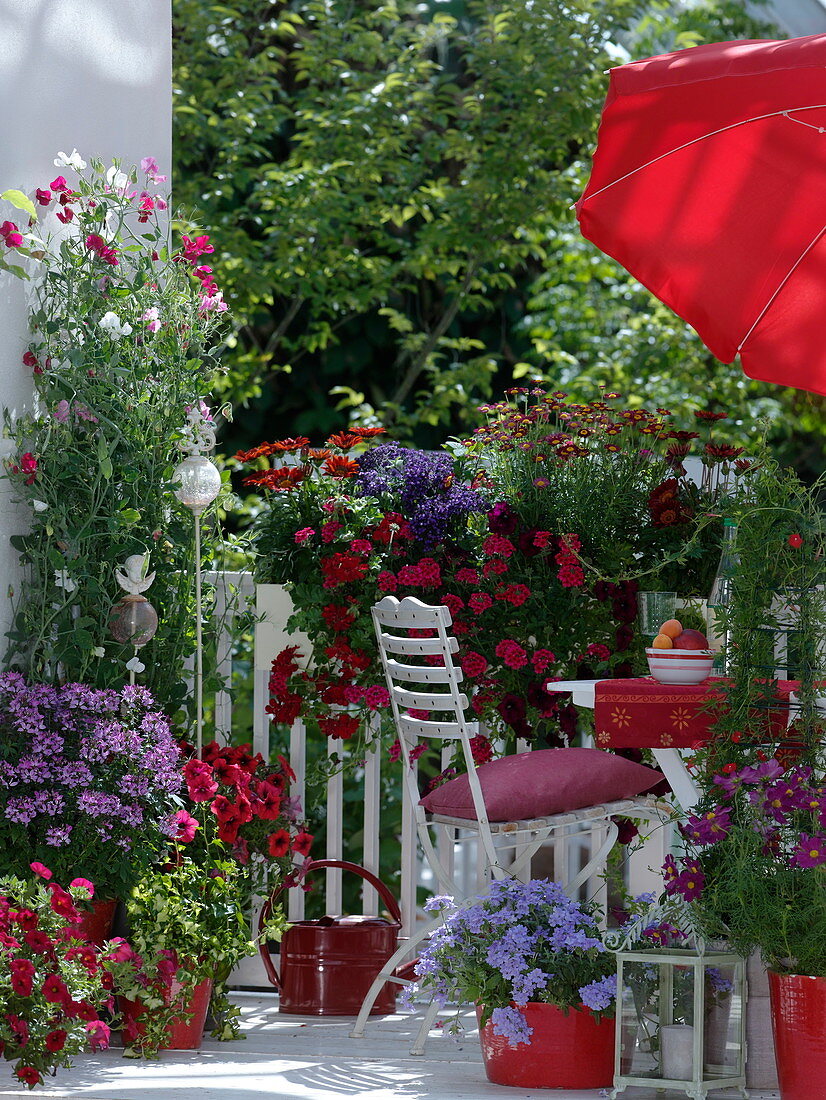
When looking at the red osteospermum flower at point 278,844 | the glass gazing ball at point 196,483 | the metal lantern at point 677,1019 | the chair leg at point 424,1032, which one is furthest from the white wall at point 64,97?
the metal lantern at point 677,1019

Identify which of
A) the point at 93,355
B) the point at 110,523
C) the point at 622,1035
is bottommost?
the point at 622,1035

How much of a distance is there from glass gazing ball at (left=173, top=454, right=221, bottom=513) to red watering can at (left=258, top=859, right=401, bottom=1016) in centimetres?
104

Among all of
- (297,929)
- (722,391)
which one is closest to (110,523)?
(297,929)

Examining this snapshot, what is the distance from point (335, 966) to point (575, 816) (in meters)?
0.87

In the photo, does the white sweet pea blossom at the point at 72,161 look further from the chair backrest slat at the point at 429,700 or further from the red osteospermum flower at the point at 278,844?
the red osteospermum flower at the point at 278,844

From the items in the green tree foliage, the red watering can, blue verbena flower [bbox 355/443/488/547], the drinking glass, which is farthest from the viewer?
the green tree foliage

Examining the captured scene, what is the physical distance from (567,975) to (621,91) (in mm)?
1888

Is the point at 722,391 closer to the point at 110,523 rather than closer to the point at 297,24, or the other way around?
the point at 297,24

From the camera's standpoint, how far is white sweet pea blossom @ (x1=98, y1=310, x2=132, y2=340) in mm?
3551

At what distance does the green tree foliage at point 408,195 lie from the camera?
7.34 m

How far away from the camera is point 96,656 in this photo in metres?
3.56

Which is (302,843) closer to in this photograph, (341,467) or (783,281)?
(341,467)

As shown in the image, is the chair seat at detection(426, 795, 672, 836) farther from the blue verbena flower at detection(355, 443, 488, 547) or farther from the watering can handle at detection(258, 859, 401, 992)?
the blue verbena flower at detection(355, 443, 488, 547)

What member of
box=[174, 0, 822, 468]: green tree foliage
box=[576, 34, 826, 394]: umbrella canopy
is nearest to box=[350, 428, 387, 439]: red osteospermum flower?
box=[576, 34, 826, 394]: umbrella canopy
